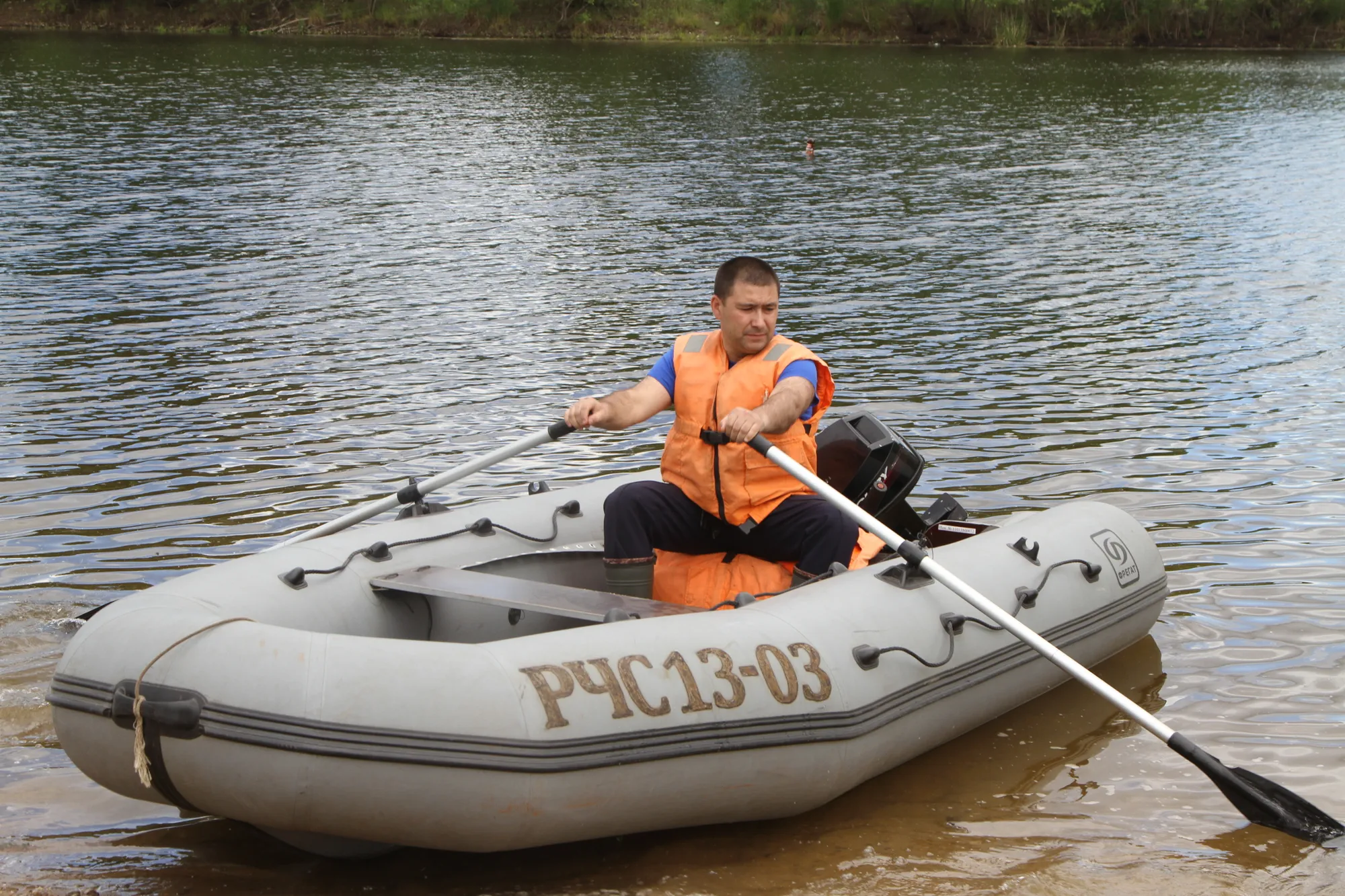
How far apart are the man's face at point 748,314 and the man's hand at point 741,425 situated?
38cm

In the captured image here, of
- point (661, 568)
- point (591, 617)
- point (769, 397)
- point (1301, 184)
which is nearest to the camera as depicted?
point (591, 617)

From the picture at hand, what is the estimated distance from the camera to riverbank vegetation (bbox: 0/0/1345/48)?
129 ft

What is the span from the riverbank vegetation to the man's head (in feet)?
124

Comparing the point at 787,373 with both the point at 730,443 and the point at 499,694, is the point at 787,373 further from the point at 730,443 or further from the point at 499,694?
the point at 499,694

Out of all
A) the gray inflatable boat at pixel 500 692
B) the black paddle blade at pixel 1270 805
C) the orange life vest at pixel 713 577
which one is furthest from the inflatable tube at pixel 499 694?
the black paddle blade at pixel 1270 805

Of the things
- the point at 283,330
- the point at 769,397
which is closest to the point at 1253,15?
the point at 283,330

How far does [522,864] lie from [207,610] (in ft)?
3.81

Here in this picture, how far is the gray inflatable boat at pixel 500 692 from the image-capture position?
3.39 metres

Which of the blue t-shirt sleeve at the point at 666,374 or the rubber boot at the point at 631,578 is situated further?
the blue t-shirt sleeve at the point at 666,374

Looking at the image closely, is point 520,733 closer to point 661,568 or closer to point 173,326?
point 661,568

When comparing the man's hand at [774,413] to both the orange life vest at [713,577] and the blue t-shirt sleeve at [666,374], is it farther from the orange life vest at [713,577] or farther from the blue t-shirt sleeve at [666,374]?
the orange life vest at [713,577]

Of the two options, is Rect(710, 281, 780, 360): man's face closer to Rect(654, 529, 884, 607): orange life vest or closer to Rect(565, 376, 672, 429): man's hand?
Rect(565, 376, 672, 429): man's hand

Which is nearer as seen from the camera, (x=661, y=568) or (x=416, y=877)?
(x=416, y=877)

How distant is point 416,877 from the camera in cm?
379
